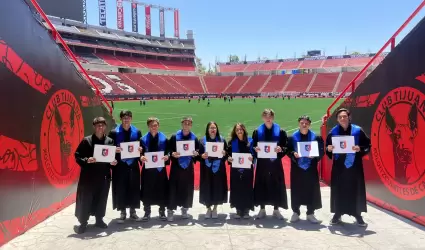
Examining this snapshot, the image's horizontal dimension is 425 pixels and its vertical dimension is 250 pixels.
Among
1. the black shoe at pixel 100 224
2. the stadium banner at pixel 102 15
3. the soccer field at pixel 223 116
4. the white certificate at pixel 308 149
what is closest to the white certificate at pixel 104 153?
the black shoe at pixel 100 224

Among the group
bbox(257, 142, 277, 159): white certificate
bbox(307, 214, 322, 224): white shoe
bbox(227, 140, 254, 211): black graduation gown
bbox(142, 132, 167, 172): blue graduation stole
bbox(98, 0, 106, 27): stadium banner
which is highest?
bbox(98, 0, 106, 27): stadium banner

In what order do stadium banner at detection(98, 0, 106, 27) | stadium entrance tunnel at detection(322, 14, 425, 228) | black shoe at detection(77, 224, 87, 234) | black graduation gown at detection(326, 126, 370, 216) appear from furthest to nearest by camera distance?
stadium banner at detection(98, 0, 106, 27) → black graduation gown at detection(326, 126, 370, 216) → stadium entrance tunnel at detection(322, 14, 425, 228) → black shoe at detection(77, 224, 87, 234)

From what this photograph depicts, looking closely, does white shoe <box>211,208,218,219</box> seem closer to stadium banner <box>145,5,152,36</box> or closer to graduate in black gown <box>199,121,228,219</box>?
graduate in black gown <box>199,121,228,219</box>

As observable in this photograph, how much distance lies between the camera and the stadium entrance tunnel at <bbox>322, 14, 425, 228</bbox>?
186 inches

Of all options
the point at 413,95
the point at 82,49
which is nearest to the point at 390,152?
the point at 413,95

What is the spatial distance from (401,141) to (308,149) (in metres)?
1.57

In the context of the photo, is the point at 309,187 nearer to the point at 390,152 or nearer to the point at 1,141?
the point at 390,152

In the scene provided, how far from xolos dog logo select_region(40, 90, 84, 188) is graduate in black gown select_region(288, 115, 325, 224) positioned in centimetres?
398

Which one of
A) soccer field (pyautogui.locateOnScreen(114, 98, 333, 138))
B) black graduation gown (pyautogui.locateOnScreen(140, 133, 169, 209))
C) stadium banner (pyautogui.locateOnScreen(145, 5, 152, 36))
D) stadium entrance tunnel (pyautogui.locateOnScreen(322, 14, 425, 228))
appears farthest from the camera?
stadium banner (pyautogui.locateOnScreen(145, 5, 152, 36))

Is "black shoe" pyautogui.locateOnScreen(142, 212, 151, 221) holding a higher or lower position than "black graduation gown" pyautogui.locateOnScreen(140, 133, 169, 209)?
lower

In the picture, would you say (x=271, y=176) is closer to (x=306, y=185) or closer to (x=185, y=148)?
(x=306, y=185)

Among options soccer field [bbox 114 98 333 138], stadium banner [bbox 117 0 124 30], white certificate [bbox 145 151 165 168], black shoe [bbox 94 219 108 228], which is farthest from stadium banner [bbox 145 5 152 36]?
black shoe [bbox 94 219 108 228]

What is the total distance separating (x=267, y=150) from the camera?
16.4 feet

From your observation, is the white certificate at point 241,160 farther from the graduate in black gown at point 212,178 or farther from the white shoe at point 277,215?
the white shoe at point 277,215
